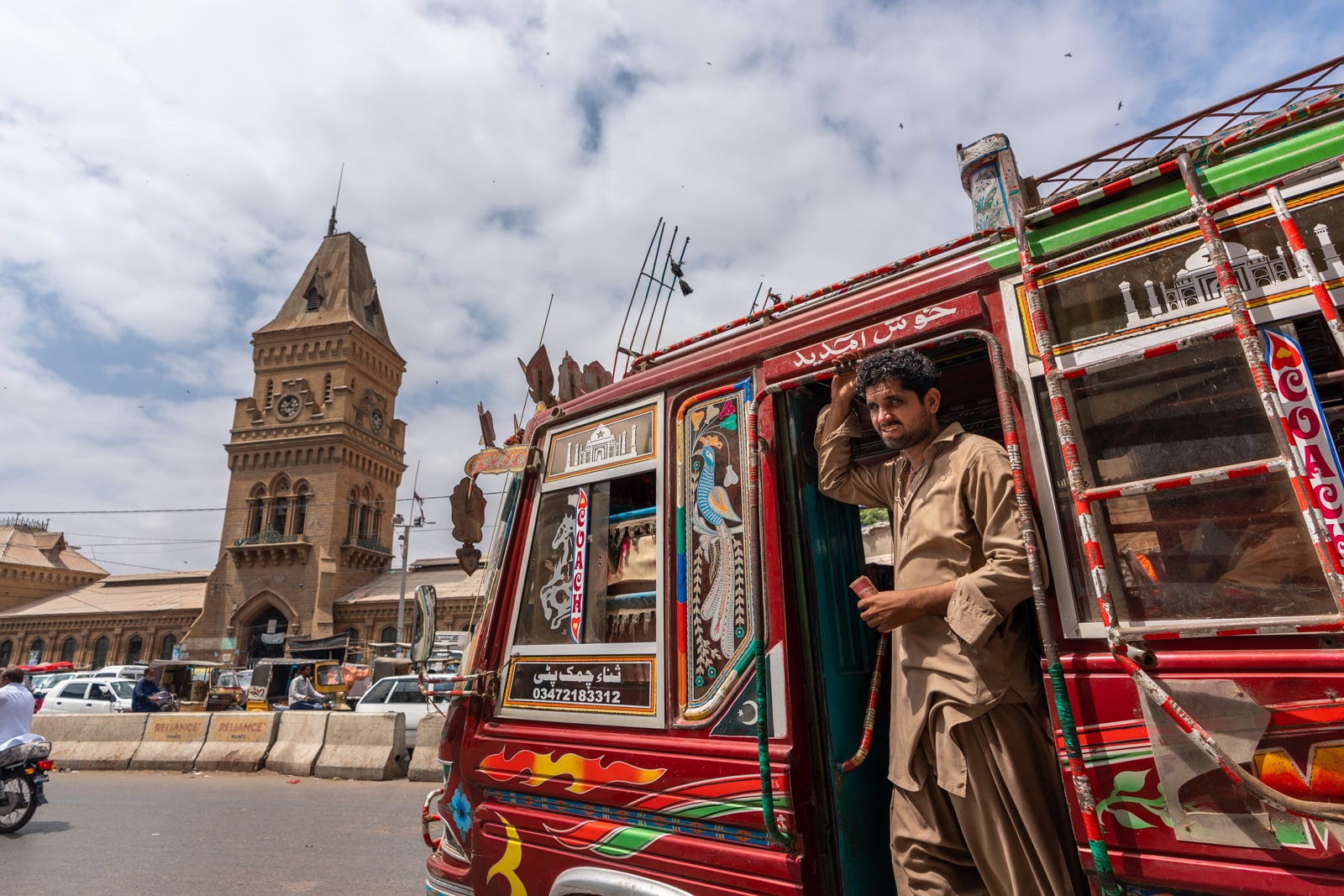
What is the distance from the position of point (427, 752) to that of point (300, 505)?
112 feet

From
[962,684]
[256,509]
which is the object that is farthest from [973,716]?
[256,509]

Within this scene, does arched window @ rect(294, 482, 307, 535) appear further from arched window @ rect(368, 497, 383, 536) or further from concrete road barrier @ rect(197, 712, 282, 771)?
concrete road barrier @ rect(197, 712, 282, 771)

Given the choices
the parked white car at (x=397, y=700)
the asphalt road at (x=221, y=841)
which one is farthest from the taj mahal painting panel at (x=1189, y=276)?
the parked white car at (x=397, y=700)

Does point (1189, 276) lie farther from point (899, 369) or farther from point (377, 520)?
point (377, 520)

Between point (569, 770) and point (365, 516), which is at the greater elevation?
point (365, 516)

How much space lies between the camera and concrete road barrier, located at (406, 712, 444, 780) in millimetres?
9586

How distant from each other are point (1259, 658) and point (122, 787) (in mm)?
12185

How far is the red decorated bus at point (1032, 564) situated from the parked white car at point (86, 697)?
737 inches

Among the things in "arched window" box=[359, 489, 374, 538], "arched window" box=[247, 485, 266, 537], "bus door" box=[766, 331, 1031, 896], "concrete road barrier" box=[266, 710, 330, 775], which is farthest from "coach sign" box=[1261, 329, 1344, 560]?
"arched window" box=[247, 485, 266, 537]

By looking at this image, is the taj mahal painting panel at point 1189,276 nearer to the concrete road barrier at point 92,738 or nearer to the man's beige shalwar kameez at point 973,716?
the man's beige shalwar kameez at point 973,716

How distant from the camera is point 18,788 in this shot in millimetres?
6855

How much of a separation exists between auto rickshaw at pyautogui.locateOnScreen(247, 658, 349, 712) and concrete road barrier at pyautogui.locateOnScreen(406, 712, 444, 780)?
31.0 feet

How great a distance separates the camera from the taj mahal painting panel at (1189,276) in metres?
1.45

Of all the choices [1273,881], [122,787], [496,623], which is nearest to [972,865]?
[1273,881]
